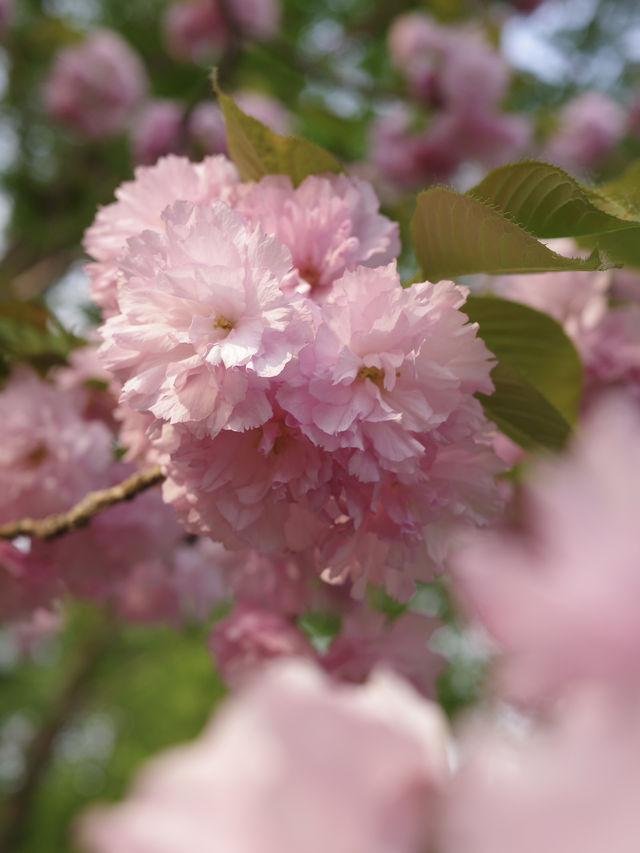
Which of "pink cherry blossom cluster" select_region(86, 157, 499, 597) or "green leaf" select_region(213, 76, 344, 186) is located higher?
"green leaf" select_region(213, 76, 344, 186)

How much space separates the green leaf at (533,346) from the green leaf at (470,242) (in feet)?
0.17

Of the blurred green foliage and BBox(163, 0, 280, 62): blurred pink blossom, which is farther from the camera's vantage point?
the blurred green foliage

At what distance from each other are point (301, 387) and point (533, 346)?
285 millimetres

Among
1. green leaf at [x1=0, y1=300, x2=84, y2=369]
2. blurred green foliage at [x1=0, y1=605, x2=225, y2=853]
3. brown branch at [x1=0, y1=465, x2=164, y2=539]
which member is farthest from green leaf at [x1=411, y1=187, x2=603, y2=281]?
blurred green foliage at [x1=0, y1=605, x2=225, y2=853]

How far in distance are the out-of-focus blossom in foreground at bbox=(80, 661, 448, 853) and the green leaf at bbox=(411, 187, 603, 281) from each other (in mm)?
354

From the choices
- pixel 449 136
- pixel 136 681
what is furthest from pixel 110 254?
pixel 136 681

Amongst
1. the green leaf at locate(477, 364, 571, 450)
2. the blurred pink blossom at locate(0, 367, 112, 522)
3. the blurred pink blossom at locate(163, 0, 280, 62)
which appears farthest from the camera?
the blurred pink blossom at locate(163, 0, 280, 62)

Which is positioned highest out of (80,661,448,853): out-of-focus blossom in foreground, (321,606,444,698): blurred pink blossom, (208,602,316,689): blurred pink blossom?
(80,661,448,853): out-of-focus blossom in foreground

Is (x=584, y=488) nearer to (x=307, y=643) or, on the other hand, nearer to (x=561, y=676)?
(x=561, y=676)

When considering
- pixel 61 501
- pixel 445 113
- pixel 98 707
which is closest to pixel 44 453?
pixel 61 501

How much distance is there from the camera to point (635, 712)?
15cm

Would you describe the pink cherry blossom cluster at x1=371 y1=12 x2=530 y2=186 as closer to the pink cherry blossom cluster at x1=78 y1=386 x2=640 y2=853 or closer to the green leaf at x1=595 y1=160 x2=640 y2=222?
the green leaf at x1=595 y1=160 x2=640 y2=222

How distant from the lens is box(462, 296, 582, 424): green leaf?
24.0 inches

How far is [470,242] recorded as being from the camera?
0.52 metres
